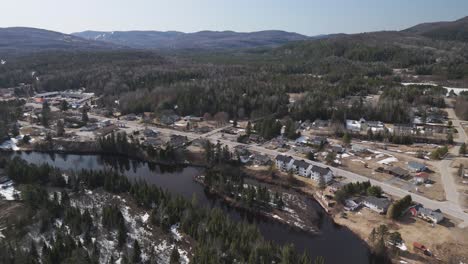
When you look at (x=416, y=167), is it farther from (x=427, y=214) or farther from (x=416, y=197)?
(x=427, y=214)

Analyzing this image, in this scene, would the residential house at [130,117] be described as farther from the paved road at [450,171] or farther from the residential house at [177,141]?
the paved road at [450,171]

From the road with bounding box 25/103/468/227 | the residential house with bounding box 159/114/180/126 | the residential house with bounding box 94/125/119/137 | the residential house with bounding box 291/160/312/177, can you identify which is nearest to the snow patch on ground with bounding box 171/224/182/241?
the residential house with bounding box 291/160/312/177

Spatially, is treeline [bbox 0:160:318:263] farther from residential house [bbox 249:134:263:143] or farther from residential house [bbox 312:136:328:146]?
residential house [bbox 312:136:328:146]

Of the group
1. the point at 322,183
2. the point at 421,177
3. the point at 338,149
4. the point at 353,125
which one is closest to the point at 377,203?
the point at 322,183

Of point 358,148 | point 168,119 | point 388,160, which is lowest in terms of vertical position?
point 168,119

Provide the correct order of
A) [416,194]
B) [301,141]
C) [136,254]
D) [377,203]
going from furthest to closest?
[301,141], [416,194], [377,203], [136,254]

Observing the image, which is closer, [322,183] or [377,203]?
[377,203]

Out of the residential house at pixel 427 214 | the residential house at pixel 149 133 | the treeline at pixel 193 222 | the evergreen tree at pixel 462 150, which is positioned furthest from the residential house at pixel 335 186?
the residential house at pixel 149 133
